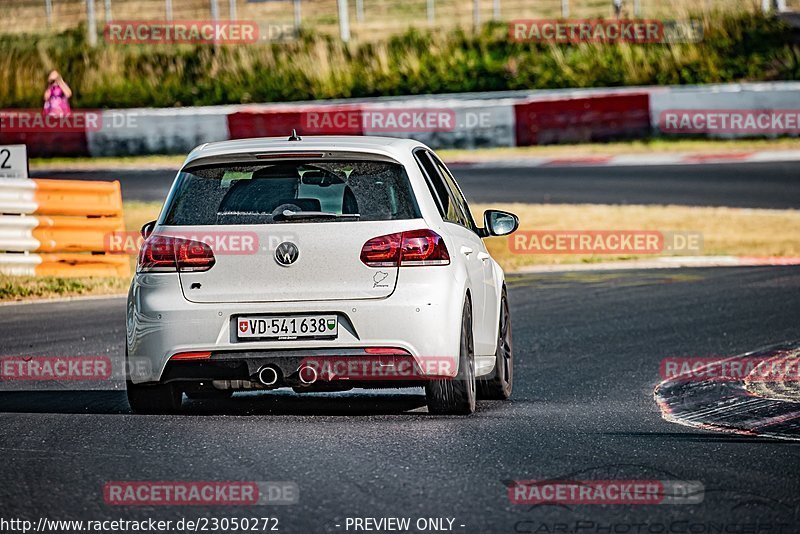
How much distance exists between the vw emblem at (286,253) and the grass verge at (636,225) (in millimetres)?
9268

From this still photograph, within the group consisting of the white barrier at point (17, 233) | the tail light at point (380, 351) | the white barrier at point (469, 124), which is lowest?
the white barrier at point (469, 124)

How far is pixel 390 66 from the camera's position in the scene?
38.6m

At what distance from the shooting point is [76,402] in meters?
9.70

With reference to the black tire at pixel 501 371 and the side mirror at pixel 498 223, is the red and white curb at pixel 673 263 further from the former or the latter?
the side mirror at pixel 498 223

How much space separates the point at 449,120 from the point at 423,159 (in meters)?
22.4

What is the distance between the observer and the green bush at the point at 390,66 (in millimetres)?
35906

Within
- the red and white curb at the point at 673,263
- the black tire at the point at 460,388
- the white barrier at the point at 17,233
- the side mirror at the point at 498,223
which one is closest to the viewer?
the black tire at the point at 460,388

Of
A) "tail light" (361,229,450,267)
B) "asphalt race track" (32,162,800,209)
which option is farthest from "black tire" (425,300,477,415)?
"asphalt race track" (32,162,800,209)

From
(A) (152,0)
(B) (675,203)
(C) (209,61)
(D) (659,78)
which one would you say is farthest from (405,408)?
(A) (152,0)

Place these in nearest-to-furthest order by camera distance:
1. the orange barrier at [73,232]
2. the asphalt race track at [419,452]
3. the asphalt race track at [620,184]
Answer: the asphalt race track at [419,452] < the orange barrier at [73,232] < the asphalt race track at [620,184]

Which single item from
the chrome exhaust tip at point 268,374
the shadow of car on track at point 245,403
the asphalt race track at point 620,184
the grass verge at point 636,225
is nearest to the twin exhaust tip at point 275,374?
the chrome exhaust tip at point 268,374

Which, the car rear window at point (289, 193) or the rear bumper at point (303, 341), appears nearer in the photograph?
the rear bumper at point (303, 341)

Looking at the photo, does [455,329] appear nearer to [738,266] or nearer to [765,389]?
[765,389]

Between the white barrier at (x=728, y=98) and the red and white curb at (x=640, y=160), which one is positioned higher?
the white barrier at (x=728, y=98)
